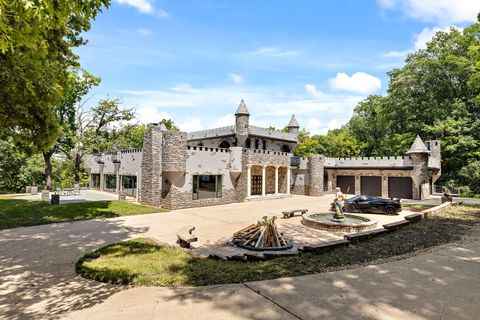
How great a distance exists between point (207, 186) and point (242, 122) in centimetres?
923

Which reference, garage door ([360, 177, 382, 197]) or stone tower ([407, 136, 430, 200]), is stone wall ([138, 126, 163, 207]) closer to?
garage door ([360, 177, 382, 197])

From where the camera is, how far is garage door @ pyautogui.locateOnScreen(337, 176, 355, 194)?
3338cm

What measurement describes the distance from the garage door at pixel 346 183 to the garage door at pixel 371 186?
3.53 feet

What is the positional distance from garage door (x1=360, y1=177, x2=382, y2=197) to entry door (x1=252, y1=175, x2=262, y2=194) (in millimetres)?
12877

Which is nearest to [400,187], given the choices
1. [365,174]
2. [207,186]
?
[365,174]

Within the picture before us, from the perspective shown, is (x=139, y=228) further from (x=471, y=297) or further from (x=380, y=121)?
(x=380, y=121)

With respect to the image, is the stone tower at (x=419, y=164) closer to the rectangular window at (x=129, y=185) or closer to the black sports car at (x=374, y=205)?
the black sports car at (x=374, y=205)

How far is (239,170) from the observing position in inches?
1027

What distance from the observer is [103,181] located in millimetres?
33594

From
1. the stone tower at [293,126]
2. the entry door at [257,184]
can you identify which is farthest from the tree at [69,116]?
the stone tower at [293,126]

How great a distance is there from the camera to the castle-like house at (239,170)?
21.4 meters

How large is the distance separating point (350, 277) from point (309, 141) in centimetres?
4301

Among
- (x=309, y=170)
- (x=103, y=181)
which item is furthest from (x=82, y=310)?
(x=103, y=181)

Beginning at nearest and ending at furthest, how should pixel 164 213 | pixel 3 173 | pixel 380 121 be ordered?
pixel 164 213
pixel 3 173
pixel 380 121
